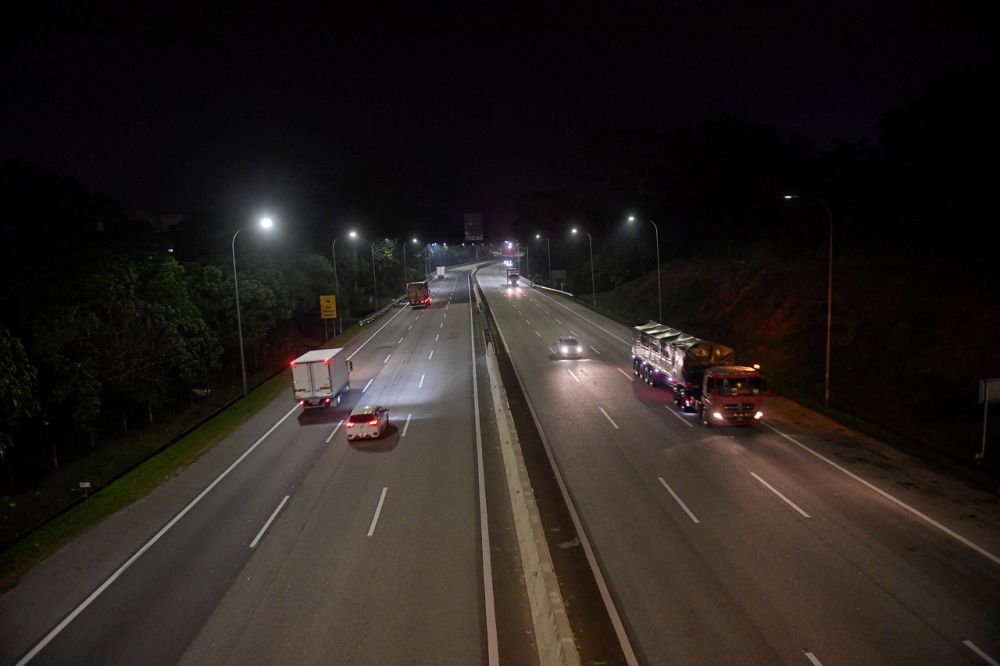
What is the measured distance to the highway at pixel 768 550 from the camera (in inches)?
490

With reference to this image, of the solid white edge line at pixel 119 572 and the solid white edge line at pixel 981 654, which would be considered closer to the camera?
the solid white edge line at pixel 981 654

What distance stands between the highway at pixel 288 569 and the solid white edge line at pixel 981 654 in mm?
8476

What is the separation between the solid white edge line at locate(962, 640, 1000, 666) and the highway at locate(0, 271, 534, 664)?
8.48 meters

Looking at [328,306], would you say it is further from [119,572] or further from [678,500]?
[678,500]

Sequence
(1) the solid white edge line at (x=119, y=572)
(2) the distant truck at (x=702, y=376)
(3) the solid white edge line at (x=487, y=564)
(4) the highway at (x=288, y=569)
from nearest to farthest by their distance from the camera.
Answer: (3) the solid white edge line at (x=487, y=564) < (4) the highway at (x=288, y=569) < (1) the solid white edge line at (x=119, y=572) < (2) the distant truck at (x=702, y=376)

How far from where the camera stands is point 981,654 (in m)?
11.8

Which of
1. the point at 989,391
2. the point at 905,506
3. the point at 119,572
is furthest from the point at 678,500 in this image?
the point at 119,572

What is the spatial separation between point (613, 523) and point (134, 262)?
30228 millimetres

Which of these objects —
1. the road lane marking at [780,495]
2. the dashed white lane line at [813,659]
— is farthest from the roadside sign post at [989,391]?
the dashed white lane line at [813,659]

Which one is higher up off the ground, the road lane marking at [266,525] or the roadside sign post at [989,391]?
the roadside sign post at [989,391]

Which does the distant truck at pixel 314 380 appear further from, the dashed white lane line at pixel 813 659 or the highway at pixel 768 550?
the dashed white lane line at pixel 813 659

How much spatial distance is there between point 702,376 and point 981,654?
57.2 feet

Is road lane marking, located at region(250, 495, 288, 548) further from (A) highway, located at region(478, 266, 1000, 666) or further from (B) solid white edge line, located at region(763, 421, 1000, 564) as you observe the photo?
(B) solid white edge line, located at region(763, 421, 1000, 564)

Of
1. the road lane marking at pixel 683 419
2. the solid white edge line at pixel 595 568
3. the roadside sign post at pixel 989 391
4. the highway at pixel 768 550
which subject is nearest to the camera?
the solid white edge line at pixel 595 568
